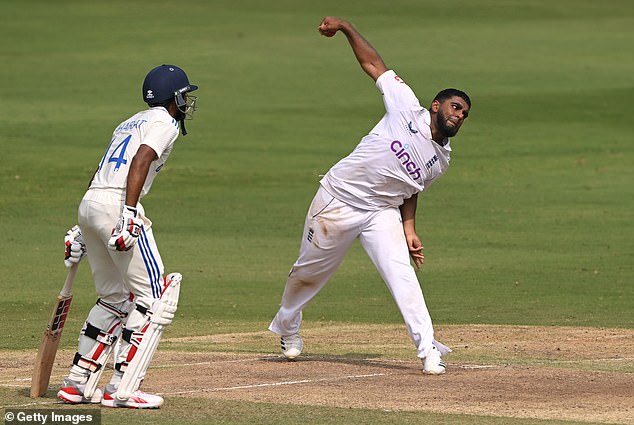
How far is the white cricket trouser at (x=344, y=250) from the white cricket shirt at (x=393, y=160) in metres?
0.11

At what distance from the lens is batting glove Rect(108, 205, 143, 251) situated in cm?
910

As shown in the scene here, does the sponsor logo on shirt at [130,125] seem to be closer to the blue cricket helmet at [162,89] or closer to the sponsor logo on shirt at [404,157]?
the blue cricket helmet at [162,89]

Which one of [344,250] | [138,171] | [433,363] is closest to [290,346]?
[344,250]

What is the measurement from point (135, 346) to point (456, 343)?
4594 millimetres

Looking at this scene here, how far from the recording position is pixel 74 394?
31.6ft

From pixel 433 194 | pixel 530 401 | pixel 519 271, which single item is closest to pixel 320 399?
pixel 530 401

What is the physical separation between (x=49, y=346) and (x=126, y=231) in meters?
1.43

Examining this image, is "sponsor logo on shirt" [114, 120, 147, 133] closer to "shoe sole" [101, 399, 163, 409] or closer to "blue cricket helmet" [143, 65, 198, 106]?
"blue cricket helmet" [143, 65, 198, 106]

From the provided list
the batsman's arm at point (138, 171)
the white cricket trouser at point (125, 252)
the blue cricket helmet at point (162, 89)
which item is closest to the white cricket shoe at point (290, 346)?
the white cricket trouser at point (125, 252)

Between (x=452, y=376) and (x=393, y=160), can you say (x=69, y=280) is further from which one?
(x=452, y=376)

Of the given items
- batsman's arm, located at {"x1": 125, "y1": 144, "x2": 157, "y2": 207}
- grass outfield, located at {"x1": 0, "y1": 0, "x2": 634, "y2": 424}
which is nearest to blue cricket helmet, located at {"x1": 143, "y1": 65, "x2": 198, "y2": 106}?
batsman's arm, located at {"x1": 125, "y1": 144, "x2": 157, "y2": 207}

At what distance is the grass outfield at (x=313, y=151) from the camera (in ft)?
56.5

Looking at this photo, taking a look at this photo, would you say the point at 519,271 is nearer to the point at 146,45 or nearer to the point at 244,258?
the point at 244,258

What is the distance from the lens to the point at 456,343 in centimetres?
1322
